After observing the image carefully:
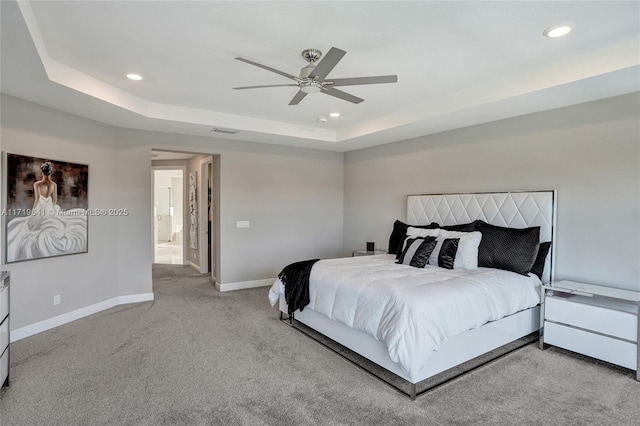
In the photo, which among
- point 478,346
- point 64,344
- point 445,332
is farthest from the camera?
point 64,344

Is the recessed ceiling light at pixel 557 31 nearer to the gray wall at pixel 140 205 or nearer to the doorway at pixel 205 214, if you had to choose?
the gray wall at pixel 140 205

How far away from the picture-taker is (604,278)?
11.7 ft

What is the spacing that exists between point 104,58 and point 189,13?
1.25 m

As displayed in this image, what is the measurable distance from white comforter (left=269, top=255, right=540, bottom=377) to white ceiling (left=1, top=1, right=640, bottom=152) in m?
1.95

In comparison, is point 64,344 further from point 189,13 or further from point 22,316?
point 189,13

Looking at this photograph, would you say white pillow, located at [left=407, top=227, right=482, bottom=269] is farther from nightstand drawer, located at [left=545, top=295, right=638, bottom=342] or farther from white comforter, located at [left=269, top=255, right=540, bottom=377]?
nightstand drawer, located at [left=545, top=295, right=638, bottom=342]

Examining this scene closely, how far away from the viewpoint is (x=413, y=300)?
267 centimetres

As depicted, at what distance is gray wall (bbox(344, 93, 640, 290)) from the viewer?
341 cm

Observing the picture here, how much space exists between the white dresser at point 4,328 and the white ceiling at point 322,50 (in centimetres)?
171

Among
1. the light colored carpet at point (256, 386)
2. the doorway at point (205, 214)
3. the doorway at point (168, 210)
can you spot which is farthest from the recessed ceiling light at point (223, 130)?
the doorway at point (168, 210)

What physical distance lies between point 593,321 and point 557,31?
2499 mm

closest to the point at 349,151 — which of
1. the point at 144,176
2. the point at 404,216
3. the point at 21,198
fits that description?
the point at 404,216

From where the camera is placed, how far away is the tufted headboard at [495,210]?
3.92m

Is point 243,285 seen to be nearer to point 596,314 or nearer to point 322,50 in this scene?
point 322,50
